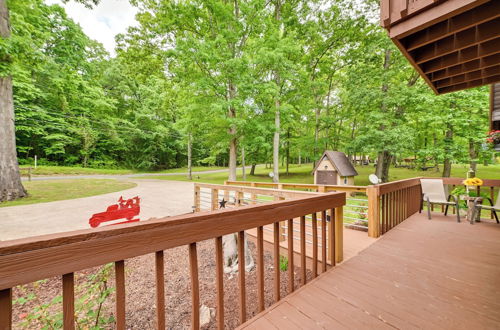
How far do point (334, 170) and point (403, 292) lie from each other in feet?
34.7

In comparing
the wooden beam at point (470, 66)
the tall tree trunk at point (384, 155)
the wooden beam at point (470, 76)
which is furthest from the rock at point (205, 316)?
the tall tree trunk at point (384, 155)

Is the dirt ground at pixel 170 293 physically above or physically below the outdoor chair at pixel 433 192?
below

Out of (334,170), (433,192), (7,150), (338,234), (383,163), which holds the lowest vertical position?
(338,234)

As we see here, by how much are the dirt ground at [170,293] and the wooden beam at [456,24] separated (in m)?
3.31

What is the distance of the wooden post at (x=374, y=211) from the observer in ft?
10.4

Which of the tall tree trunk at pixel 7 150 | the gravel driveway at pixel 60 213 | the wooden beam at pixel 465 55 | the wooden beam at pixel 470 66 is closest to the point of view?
the wooden beam at pixel 465 55

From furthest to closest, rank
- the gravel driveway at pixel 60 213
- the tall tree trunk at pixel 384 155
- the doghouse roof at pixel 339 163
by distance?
the doghouse roof at pixel 339 163 < the tall tree trunk at pixel 384 155 < the gravel driveway at pixel 60 213

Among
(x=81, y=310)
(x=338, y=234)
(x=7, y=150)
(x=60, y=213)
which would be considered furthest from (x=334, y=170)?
(x=7, y=150)

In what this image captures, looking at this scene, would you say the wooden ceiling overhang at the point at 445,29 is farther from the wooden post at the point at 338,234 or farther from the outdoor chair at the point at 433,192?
the outdoor chair at the point at 433,192

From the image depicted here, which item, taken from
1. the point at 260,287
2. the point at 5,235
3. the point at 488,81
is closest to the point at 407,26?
the point at 488,81

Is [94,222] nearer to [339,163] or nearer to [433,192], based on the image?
[433,192]

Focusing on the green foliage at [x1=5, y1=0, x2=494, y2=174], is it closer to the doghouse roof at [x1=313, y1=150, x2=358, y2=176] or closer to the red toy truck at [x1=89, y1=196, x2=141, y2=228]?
the doghouse roof at [x1=313, y1=150, x2=358, y2=176]

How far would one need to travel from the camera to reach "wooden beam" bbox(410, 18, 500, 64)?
1782 mm

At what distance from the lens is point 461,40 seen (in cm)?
194
